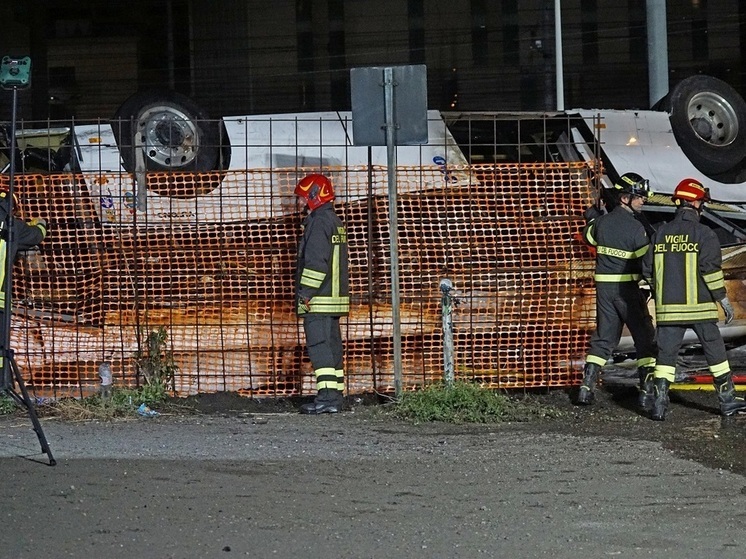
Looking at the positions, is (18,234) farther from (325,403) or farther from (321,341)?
(325,403)

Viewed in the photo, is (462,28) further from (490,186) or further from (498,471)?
(498,471)

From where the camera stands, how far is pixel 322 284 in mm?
9328

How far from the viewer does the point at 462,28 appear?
32.1m

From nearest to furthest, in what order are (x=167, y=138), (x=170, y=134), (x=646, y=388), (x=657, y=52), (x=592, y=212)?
(x=646, y=388)
(x=592, y=212)
(x=170, y=134)
(x=167, y=138)
(x=657, y=52)

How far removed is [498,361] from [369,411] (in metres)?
1.26

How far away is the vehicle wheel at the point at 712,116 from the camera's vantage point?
14.4 meters

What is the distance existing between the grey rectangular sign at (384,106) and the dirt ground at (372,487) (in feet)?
6.86

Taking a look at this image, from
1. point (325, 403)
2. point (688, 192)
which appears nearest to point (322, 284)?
point (325, 403)

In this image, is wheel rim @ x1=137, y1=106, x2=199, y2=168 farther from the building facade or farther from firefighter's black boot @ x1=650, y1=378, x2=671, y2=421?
the building facade

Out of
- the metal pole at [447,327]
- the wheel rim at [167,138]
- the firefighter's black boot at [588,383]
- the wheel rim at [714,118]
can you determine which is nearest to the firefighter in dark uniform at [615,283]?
the firefighter's black boot at [588,383]

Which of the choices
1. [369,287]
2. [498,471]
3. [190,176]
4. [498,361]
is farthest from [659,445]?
[190,176]

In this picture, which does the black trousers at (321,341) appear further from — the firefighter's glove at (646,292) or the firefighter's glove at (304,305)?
the firefighter's glove at (646,292)

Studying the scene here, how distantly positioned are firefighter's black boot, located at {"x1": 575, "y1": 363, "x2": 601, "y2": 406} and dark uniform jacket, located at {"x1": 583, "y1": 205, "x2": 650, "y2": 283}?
68 cm

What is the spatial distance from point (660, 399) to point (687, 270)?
0.97 m
